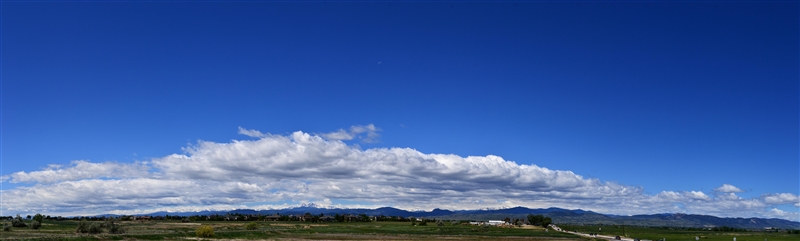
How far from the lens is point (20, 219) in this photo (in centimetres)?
12462

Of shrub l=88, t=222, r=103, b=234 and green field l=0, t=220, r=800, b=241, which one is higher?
shrub l=88, t=222, r=103, b=234

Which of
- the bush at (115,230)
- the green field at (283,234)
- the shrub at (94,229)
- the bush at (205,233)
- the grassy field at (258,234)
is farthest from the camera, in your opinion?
the bush at (205,233)

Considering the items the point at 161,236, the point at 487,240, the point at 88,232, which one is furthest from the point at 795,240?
the point at 88,232

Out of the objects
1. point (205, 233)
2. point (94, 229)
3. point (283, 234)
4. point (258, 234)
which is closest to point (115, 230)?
point (94, 229)

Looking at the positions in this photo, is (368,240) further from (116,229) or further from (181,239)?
(116,229)

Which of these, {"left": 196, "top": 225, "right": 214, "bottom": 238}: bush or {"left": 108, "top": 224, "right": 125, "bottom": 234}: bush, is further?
{"left": 196, "top": 225, "right": 214, "bottom": 238}: bush

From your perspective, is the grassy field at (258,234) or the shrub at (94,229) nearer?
the grassy field at (258,234)

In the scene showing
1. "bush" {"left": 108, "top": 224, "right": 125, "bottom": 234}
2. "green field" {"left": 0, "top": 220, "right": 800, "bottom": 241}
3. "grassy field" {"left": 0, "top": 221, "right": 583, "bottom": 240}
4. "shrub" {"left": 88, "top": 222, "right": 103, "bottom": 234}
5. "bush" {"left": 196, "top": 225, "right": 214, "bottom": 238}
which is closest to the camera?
"grassy field" {"left": 0, "top": 221, "right": 583, "bottom": 240}

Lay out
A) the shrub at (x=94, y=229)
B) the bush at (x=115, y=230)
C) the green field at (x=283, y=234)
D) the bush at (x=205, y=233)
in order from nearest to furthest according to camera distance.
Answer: the green field at (x=283, y=234)
the shrub at (x=94, y=229)
the bush at (x=115, y=230)
the bush at (x=205, y=233)

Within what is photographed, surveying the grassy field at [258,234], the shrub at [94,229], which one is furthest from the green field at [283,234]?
the shrub at [94,229]

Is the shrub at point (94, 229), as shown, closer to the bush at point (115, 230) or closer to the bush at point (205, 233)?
the bush at point (115, 230)

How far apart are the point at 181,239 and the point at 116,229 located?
17.7 m

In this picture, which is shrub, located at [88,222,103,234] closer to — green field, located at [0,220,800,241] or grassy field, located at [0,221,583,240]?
green field, located at [0,220,800,241]

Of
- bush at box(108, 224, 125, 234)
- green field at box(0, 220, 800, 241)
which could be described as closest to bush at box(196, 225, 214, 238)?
green field at box(0, 220, 800, 241)
